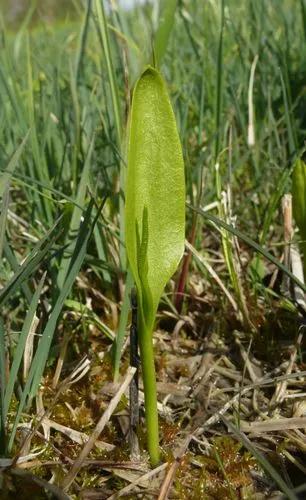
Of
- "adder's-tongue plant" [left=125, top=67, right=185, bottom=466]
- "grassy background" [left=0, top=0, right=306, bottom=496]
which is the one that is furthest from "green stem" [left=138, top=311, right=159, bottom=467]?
"grassy background" [left=0, top=0, right=306, bottom=496]

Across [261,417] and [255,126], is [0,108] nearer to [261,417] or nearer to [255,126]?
[255,126]

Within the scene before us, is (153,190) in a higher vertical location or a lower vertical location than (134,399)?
higher

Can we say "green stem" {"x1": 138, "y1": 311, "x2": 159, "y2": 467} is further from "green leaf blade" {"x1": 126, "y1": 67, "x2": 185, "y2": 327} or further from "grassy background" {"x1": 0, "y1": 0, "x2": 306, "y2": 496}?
"grassy background" {"x1": 0, "y1": 0, "x2": 306, "y2": 496}

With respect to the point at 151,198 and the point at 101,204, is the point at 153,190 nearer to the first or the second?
the point at 151,198

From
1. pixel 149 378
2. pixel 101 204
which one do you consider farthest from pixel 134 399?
pixel 101 204

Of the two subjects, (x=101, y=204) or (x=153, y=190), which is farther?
(x=101, y=204)

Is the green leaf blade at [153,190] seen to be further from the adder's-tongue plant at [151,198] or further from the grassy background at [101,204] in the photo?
the grassy background at [101,204]

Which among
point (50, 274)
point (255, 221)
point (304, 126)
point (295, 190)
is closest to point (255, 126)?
point (304, 126)

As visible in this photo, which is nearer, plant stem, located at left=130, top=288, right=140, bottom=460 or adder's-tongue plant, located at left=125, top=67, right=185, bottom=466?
adder's-tongue plant, located at left=125, top=67, right=185, bottom=466
